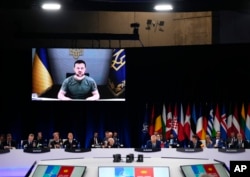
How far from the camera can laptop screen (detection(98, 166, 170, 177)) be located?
347 cm

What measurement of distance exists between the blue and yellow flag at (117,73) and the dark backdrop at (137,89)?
0.54 feet

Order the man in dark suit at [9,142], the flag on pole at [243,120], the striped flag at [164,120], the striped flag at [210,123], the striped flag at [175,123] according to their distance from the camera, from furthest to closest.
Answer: the striped flag at [164,120] → the striped flag at [175,123] → the striped flag at [210,123] → the flag on pole at [243,120] → the man in dark suit at [9,142]

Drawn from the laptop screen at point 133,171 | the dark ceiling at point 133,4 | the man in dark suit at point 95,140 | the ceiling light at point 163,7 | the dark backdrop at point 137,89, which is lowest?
the man in dark suit at point 95,140

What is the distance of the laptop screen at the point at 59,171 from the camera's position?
3.48 meters

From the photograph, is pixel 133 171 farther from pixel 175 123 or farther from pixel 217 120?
pixel 175 123

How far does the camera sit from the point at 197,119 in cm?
1040

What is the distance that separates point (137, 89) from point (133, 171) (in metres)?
7.45

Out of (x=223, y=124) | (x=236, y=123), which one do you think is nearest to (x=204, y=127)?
(x=223, y=124)

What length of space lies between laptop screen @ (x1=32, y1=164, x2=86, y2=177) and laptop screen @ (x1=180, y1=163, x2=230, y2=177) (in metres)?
0.92

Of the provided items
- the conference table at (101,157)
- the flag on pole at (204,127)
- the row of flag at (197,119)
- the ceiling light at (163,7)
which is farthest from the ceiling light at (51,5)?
the flag on pole at (204,127)

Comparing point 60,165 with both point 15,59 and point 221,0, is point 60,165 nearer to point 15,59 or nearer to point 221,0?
point 221,0

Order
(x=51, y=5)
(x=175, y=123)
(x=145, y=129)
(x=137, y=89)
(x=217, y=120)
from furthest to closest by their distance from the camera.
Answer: (x=137, y=89) < (x=145, y=129) < (x=175, y=123) < (x=217, y=120) < (x=51, y=5)

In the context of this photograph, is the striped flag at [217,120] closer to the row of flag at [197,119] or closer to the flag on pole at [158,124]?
the row of flag at [197,119]

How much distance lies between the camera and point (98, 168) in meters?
3.56
